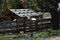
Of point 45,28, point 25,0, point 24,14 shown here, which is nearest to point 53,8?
point 45,28

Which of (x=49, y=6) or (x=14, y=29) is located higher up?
(x=49, y=6)

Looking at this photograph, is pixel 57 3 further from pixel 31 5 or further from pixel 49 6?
pixel 31 5

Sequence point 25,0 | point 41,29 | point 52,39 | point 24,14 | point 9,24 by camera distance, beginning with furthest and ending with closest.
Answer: point 25,0
point 24,14
point 41,29
point 9,24
point 52,39

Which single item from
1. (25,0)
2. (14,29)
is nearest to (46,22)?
(14,29)

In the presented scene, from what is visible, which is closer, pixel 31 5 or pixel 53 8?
pixel 53 8

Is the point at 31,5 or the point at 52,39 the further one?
the point at 31,5

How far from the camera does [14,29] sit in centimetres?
2100

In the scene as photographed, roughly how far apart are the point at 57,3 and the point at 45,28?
336 centimetres

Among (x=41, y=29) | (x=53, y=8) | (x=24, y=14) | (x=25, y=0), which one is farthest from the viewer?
(x=25, y=0)

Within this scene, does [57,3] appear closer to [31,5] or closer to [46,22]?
[46,22]

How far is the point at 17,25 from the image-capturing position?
68.9 feet

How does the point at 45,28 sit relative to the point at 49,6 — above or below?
below

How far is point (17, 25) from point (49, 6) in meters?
4.68

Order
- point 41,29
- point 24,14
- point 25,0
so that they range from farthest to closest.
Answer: point 25,0 → point 24,14 → point 41,29
